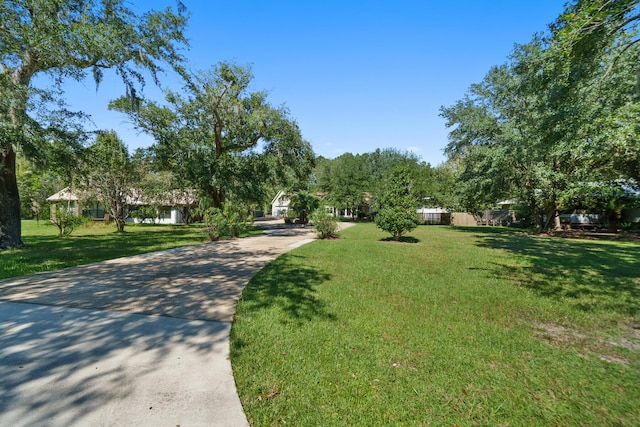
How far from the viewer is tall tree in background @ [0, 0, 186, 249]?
7.45 metres

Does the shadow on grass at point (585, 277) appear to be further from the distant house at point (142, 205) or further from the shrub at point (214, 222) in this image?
the distant house at point (142, 205)

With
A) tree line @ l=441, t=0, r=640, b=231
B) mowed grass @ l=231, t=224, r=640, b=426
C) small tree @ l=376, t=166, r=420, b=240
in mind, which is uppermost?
tree line @ l=441, t=0, r=640, b=231

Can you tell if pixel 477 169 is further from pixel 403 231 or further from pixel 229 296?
pixel 229 296

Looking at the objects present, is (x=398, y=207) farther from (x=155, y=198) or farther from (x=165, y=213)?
(x=165, y=213)

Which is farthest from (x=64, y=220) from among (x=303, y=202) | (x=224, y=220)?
(x=303, y=202)

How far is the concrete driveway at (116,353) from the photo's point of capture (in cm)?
199

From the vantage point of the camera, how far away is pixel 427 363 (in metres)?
2.73

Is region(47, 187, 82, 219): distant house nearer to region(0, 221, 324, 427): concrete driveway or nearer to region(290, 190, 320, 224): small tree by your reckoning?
region(0, 221, 324, 427): concrete driveway

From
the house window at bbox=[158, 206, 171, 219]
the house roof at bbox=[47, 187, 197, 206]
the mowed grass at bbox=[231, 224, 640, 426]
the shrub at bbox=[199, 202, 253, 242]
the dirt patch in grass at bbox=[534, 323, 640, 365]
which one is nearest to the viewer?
the mowed grass at bbox=[231, 224, 640, 426]

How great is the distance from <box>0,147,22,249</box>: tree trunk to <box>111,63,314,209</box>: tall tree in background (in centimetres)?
506

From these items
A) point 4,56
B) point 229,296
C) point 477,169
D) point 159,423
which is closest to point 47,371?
point 159,423

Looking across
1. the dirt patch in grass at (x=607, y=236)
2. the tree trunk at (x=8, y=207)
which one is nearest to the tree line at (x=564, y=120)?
the dirt patch in grass at (x=607, y=236)

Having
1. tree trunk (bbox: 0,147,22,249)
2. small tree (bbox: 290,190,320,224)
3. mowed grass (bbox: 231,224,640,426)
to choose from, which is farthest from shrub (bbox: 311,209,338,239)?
small tree (bbox: 290,190,320,224)

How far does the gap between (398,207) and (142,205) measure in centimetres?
2205
